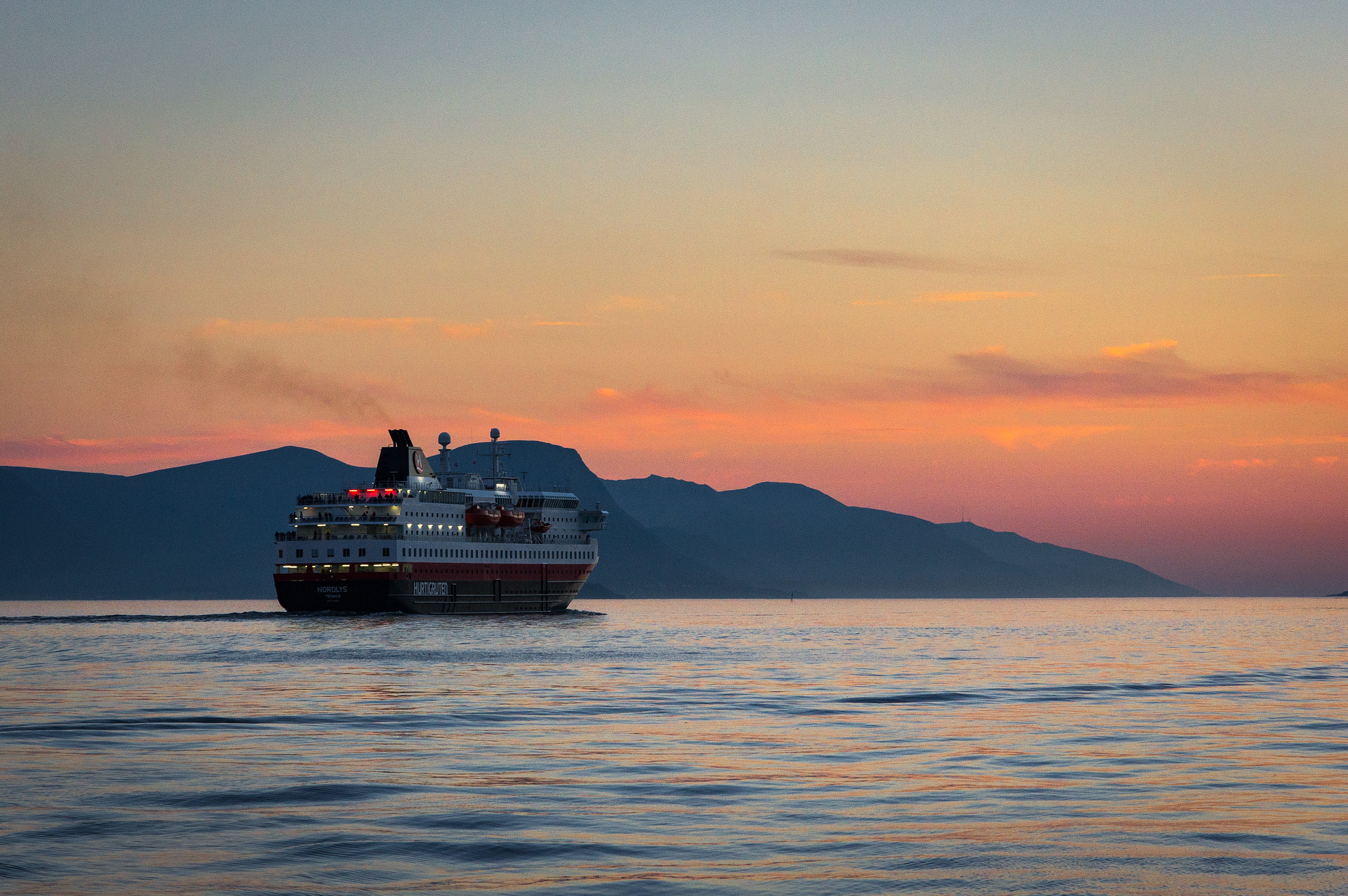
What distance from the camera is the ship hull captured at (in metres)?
139

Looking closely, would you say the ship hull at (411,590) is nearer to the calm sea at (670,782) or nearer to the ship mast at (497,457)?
the ship mast at (497,457)

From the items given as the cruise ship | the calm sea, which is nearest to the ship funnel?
the cruise ship

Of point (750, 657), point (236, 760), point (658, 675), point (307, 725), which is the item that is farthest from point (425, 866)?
point (750, 657)

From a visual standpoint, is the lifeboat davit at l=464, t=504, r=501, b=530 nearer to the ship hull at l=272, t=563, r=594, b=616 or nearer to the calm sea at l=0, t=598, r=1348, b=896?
the ship hull at l=272, t=563, r=594, b=616

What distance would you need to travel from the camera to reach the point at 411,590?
460ft

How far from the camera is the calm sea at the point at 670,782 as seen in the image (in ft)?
64.3

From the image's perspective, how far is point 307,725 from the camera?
129 feet

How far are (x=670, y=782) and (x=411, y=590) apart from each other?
116 meters

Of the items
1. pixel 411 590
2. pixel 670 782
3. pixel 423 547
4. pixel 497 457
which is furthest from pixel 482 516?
pixel 670 782

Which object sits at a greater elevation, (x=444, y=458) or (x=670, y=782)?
(x=444, y=458)

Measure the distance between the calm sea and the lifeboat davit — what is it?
282 feet

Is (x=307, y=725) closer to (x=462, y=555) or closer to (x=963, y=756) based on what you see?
(x=963, y=756)

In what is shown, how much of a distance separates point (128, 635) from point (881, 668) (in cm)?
7181

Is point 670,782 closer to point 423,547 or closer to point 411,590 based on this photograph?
point 411,590
